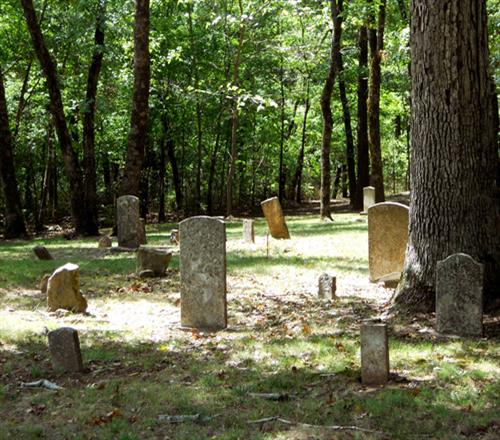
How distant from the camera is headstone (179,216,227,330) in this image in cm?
847

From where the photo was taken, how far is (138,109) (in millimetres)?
19078

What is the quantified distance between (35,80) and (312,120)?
17.1m

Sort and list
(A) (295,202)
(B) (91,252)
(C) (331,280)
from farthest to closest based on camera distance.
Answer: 1. (A) (295,202)
2. (B) (91,252)
3. (C) (331,280)

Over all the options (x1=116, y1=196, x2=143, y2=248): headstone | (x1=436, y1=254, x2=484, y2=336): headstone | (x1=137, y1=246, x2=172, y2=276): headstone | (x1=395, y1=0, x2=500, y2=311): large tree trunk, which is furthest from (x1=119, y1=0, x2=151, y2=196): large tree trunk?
(x1=436, y1=254, x2=484, y2=336): headstone

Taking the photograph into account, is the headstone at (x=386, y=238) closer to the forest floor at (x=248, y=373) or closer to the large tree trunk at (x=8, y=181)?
the forest floor at (x=248, y=373)

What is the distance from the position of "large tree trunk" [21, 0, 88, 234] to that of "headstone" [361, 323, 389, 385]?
665 inches

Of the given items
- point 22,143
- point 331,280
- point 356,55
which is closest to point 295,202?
point 356,55

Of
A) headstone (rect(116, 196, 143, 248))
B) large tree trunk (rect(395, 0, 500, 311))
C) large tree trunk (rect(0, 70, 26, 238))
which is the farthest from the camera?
large tree trunk (rect(0, 70, 26, 238))

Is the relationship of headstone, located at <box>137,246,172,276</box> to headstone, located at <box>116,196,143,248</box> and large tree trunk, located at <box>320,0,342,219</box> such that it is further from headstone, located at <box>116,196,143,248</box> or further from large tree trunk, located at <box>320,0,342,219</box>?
large tree trunk, located at <box>320,0,342,219</box>

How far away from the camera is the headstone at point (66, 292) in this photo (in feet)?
31.6

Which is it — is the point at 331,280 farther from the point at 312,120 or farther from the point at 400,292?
the point at 312,120

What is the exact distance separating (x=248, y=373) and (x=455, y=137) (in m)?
3.86

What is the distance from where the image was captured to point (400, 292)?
8539mm

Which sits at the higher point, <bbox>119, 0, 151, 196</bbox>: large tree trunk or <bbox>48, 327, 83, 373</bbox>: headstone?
<bbox>119, 0, 151, 196</bbox>: large tree trunk
